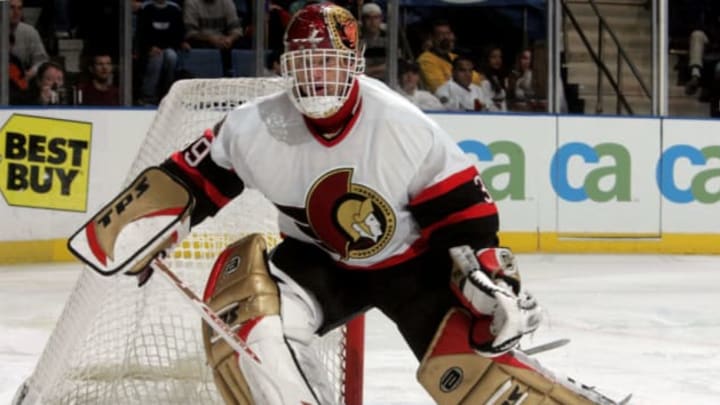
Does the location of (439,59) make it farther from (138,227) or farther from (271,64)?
(138,227)

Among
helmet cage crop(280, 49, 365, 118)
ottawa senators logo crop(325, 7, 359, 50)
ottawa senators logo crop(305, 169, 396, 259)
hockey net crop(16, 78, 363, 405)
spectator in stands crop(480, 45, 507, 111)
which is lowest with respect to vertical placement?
hockey net crop(16, 78, 363, 405)

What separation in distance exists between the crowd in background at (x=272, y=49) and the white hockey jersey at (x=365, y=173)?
442cm

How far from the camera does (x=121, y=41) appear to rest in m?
7.25

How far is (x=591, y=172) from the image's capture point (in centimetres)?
773

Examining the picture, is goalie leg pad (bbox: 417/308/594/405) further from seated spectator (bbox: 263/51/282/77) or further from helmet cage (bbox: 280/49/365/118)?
seated spectator (bbox: 263/51/282/77)

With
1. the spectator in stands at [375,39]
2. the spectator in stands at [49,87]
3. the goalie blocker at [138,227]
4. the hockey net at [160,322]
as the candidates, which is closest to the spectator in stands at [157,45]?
the spectator in stands at [49,87]

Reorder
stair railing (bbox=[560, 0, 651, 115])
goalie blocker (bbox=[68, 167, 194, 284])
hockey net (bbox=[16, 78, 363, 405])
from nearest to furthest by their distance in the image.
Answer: goalie blocker (bbox=[68, 167, 194, 284])
hockey net (bbox=[16, 78, 363, 405])
stair railing (bbox=[560, 0, 651, 115])

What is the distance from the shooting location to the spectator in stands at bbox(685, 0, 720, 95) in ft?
26.6

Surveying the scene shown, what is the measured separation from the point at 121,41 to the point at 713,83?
321 centimetres

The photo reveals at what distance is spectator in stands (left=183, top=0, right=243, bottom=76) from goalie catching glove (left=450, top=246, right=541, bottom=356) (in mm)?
4952

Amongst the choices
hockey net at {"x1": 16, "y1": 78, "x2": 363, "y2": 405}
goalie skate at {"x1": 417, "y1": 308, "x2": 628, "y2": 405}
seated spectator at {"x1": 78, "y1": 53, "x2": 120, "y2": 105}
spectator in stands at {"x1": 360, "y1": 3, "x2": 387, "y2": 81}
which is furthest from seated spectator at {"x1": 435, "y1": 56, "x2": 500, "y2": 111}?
goalie skate at {"x1": 417, "y1": 308, "x2": 628, "y2": 405}

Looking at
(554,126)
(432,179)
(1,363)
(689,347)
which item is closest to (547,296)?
(689,347)

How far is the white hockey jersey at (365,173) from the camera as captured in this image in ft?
8.89

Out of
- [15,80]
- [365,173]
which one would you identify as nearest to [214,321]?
[365,173]
